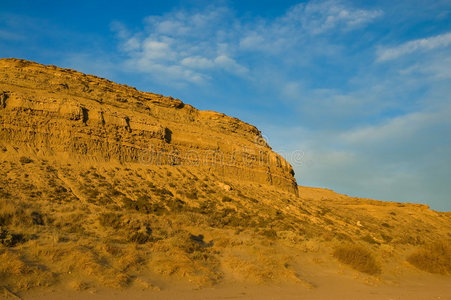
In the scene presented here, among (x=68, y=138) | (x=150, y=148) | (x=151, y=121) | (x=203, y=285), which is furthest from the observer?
(x=151, y=121)

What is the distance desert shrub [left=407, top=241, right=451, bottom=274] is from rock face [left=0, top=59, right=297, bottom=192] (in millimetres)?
18543

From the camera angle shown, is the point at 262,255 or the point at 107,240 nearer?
the point at 107,240

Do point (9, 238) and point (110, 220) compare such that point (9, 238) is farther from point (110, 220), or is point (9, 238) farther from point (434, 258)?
point (434, 258)

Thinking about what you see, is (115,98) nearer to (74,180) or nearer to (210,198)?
(74,180)

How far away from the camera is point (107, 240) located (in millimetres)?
12125

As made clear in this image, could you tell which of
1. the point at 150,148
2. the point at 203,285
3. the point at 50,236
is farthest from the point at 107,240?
the point at 150,148

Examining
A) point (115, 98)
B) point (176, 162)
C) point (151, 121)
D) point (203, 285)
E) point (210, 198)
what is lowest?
point (203, 285)

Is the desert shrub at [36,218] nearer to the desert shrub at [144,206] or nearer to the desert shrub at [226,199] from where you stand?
the desert shrub at [144,206]

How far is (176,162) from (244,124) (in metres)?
16.3

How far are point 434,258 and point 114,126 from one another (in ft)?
81.2

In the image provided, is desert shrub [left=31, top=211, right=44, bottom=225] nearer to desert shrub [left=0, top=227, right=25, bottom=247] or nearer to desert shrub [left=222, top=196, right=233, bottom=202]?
desert shrub [left=0, top=227, right=25, bottom=247]

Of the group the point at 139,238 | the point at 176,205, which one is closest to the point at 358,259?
the point at 139,238

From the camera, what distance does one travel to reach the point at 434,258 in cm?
1672

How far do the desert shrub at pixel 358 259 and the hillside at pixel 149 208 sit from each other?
65mm
